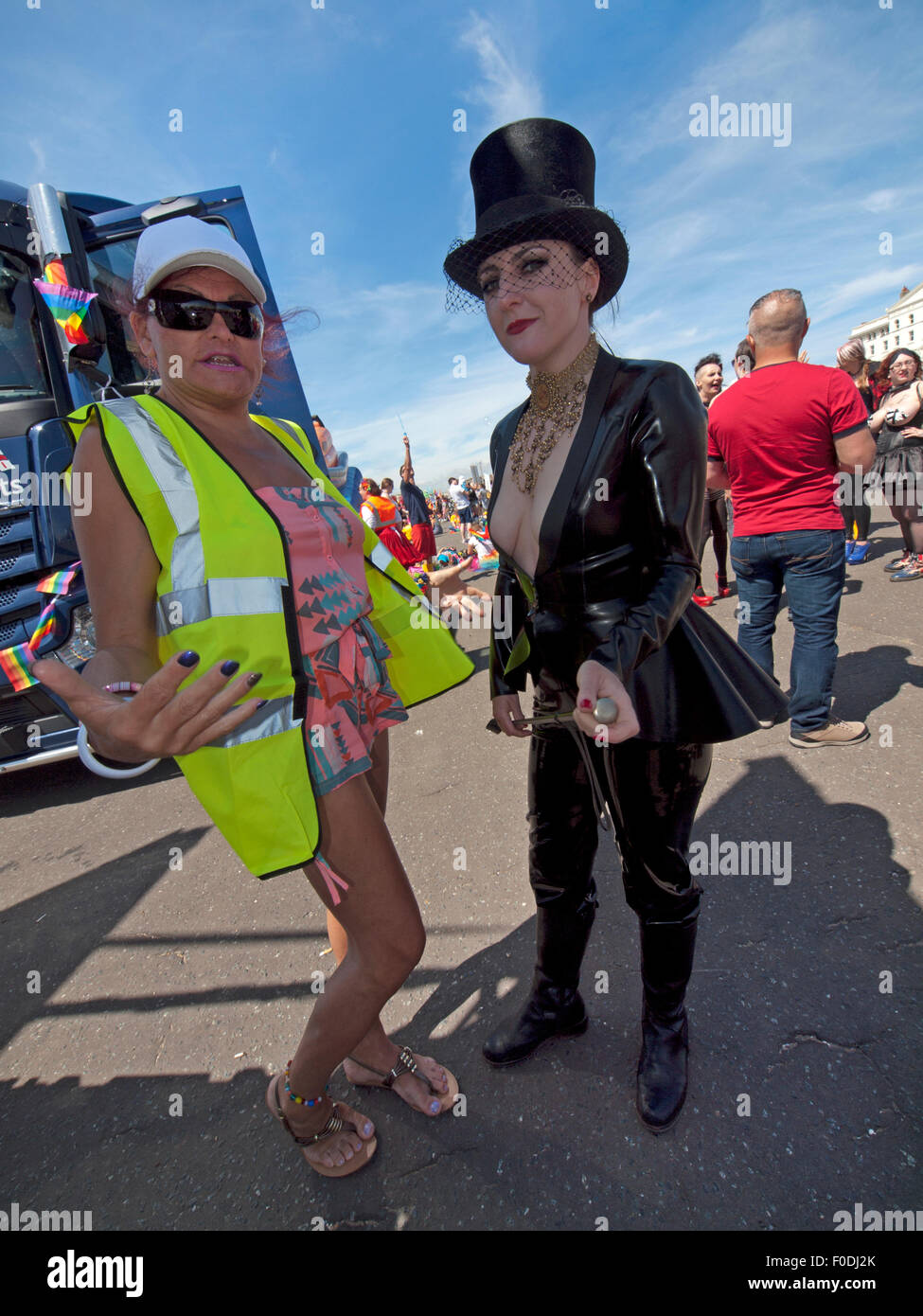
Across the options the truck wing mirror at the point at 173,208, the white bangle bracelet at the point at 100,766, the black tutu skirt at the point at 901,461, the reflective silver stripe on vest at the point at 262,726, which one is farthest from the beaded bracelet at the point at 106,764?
the black tutu skirt at the point at 901,461

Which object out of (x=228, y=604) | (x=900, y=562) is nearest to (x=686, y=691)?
(x=228, y=604)

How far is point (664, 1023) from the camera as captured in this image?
1735 millimetres

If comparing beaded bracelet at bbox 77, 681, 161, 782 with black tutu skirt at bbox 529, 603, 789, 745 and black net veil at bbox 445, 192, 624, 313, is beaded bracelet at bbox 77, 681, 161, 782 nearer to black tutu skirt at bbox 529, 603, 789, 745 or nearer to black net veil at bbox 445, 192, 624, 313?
black tutu skirt at bbox 529, 603, 789, 745

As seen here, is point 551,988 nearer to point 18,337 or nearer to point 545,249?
point 545,249

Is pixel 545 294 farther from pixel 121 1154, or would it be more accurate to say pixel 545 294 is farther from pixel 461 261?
pixel 121 1154

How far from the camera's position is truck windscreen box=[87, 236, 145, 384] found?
461cm

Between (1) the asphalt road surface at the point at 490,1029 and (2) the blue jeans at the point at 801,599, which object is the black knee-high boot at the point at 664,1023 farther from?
(2) the blue jeans at the point at 801,599

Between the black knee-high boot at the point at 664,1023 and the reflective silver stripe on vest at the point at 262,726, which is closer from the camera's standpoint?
the reflective silver stripe on vest at the point at 262,726

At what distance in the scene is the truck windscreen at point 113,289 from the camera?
461 cm

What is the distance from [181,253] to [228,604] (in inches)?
30.7

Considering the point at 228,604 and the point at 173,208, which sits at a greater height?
the point at 173,208

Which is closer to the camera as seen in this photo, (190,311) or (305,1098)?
(190,311)

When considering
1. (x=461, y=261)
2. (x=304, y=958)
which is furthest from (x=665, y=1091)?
(x=461, y=261)

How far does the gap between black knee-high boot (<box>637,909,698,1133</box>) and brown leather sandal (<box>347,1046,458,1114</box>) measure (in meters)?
0.53
